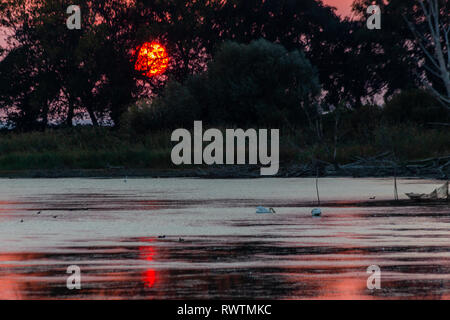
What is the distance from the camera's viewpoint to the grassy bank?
49656mm

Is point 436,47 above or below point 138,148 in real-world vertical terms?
below

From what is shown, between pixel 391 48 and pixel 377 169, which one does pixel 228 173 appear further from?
pixel 391 48

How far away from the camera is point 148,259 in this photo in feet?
48.8

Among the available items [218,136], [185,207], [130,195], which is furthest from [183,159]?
[185,207]

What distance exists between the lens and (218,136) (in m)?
57.5

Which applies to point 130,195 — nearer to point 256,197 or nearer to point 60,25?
point 256,197

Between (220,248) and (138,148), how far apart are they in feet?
133

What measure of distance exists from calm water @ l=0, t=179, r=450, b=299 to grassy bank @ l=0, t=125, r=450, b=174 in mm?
18946

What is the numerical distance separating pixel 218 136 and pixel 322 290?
45.9 meters

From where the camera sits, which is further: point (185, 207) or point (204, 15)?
Answer: point (204, 15)

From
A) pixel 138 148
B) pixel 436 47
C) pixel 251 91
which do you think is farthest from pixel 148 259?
pixel 251 91

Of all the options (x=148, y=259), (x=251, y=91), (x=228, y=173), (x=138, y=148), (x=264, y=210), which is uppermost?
(x=251, y=91)

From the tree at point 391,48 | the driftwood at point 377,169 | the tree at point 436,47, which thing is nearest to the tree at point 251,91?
the tree at point 391,48

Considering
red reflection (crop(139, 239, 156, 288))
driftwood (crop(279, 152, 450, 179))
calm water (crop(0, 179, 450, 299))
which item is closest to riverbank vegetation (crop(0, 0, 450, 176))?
driftwood (crop(279, 152, 450, 179))
